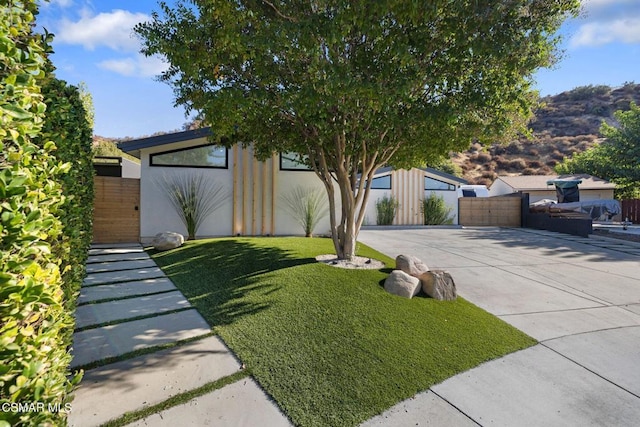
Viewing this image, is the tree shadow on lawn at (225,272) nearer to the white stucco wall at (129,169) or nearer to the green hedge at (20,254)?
the green hedge at (20,254)

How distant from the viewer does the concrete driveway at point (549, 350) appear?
7.45ft

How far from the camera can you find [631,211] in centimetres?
1675

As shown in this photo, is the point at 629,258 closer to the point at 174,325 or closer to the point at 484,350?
the point at 484,350

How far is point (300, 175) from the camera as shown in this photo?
9.85 meters

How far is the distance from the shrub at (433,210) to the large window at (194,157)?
28.7 ft

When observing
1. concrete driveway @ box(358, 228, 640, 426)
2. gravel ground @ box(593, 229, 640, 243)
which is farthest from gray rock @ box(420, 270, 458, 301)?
gravel ground @ box(593, 229, 640, 243)

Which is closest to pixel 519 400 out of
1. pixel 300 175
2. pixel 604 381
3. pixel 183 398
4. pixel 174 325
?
pixel 604 381

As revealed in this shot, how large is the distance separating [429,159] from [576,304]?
335cm

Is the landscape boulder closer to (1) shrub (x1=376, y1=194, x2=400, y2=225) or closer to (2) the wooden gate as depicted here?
(2) the wooden gate

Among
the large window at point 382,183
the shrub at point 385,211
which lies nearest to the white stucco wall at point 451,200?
the large window at point 382,183

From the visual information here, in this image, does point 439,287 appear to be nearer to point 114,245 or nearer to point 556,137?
point 114,245

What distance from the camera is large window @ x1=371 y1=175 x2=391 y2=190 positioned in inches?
533

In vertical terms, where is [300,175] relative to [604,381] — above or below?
above

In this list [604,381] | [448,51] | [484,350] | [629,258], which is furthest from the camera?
[629,258]
